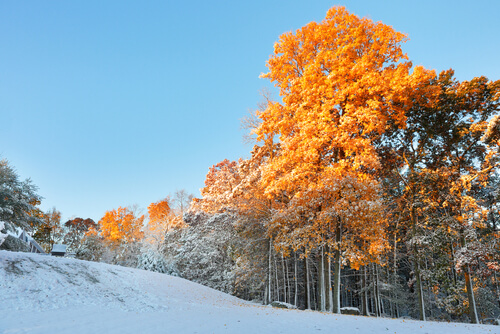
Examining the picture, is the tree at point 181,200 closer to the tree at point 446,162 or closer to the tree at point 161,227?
the tree at point 161,227

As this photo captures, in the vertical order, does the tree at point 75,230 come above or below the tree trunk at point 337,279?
above

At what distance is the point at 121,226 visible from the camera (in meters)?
41.5

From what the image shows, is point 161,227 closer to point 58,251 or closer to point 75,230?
point 58,251

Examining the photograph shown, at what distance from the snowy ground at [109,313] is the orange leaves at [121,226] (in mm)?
26970

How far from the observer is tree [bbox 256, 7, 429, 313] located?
1096 centimetres

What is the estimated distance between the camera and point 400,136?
1584 cm

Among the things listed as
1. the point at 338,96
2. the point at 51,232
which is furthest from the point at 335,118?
the point at 51,232

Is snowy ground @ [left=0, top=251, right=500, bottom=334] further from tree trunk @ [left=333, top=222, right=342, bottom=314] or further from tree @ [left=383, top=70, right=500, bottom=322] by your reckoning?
tree @ [left=383, top=70, right=500, bottom=322]

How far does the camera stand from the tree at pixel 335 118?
11.0 m

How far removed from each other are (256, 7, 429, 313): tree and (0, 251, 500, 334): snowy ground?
3007mm

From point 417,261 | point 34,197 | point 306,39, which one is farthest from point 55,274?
point 417,261

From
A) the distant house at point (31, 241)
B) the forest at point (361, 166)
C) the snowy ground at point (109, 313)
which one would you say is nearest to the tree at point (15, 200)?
the forest at point (361, 166)

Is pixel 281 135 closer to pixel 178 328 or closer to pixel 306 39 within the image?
pixel 306 39

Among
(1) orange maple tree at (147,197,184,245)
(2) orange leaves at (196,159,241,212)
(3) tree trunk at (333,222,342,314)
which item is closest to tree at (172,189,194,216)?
(1) orange maple tree at (147,197,184,245)
